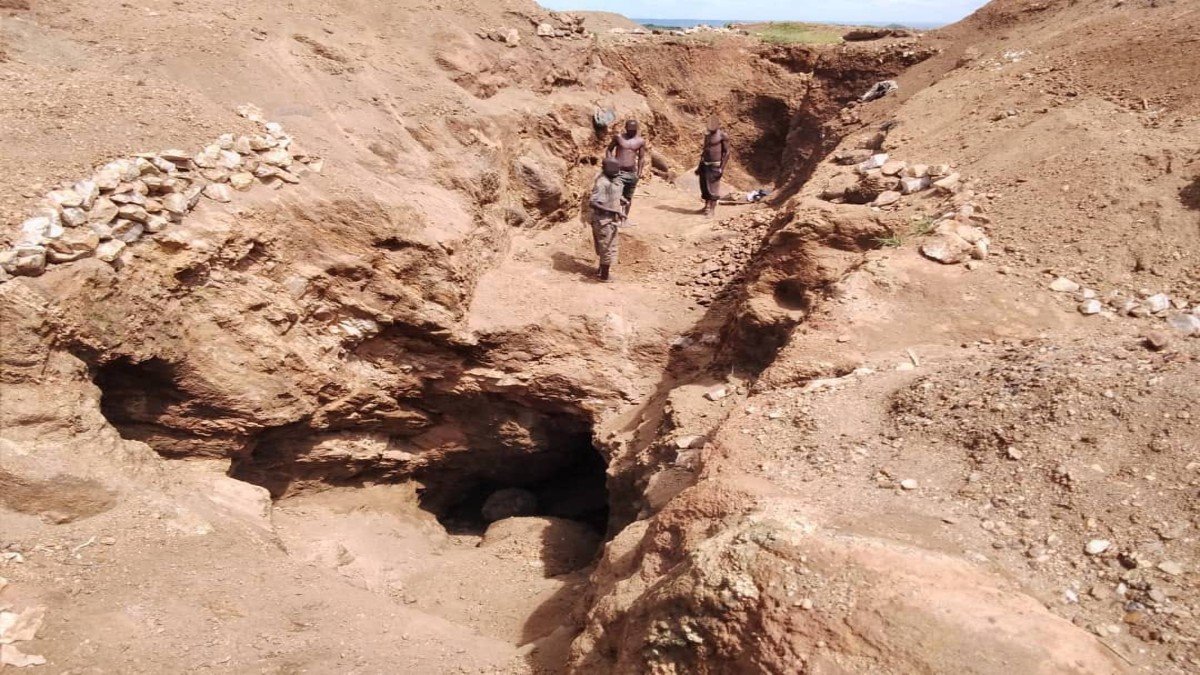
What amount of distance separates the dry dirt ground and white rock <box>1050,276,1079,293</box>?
5 centimetres

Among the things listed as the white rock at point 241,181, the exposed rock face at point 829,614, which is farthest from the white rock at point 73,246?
the exposed rock face at point 829,614

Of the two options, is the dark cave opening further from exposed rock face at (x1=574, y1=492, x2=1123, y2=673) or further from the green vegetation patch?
the green vegetation patch

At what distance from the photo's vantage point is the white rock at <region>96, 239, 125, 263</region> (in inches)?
190

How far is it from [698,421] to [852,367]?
133 centimetres

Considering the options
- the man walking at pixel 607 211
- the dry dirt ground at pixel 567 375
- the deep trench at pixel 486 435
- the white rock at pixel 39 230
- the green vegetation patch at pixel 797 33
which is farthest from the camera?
the green vegetation patch at pixel 797 33

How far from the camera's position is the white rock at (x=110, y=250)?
15.9ft

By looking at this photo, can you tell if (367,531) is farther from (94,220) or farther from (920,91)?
(920,91)

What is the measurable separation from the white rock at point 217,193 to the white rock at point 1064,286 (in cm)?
615

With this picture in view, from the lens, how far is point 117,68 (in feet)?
20.0

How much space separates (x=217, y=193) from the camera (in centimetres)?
570

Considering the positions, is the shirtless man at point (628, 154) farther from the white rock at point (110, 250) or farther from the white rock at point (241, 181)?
the white rock at point (110, 250)

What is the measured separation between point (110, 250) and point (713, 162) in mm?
6737

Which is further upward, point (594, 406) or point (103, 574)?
point (103, 574)

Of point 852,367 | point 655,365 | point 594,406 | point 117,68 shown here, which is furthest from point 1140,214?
point 117,68
